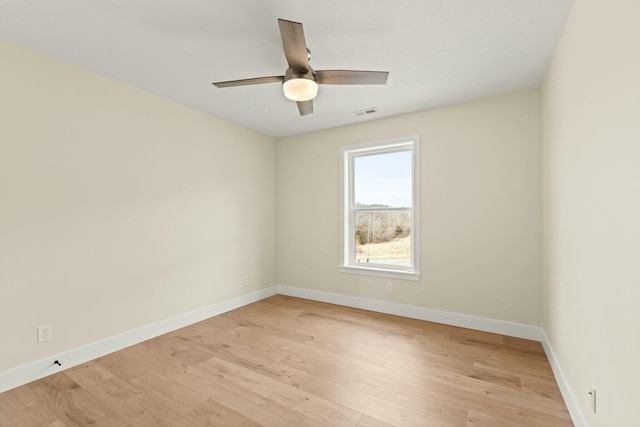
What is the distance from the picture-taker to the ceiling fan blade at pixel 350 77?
1996 mm

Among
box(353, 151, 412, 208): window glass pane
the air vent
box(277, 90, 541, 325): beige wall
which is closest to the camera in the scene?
box(277, 90, 541, 325): beige wall

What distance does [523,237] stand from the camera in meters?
2.96

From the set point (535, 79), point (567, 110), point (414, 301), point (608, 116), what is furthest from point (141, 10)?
point (414, 301)

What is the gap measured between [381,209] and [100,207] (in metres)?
3.19

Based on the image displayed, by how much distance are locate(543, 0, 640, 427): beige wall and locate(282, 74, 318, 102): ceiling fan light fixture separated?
1548mm

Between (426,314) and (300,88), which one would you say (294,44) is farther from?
(426,314)

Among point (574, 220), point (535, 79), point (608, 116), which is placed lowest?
point (574, 220)

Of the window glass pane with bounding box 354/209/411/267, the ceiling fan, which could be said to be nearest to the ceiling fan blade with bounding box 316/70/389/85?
the ceiling fan

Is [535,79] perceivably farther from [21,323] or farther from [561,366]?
[21,323]

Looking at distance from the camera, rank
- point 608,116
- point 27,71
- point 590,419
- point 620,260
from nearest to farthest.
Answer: point 620,260, point 608,116, point 590,419, point 27,71

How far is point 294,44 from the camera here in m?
1.73

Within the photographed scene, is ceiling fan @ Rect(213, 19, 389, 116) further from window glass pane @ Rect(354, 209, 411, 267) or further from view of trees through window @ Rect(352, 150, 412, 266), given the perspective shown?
window glass pane @ Rect(354, 209, 411, 267)

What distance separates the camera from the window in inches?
145

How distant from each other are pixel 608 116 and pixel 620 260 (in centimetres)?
65
